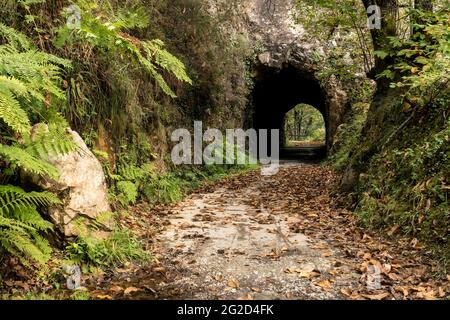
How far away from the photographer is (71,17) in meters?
4.83

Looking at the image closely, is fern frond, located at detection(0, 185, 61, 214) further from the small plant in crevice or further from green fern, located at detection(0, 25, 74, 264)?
the small plant in crevice

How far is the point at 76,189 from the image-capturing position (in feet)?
14.2

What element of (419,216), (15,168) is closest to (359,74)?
(419,216)

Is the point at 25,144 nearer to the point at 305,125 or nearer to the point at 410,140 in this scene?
the point at 410,140

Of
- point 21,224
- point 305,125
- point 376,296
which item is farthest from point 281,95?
point 305,125

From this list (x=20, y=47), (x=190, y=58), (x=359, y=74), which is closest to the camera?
(x=20, y=47)

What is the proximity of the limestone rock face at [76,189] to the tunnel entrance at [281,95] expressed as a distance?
12.7m

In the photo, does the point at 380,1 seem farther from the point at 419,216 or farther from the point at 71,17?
the point at 71,17

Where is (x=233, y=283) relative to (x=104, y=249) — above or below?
below

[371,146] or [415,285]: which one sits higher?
[371,146]

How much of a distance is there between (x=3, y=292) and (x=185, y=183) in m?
5.72

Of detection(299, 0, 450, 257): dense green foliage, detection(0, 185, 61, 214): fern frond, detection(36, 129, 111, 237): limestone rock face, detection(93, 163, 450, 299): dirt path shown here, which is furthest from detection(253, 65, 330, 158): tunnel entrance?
detection(0, 185, 61, 214): fern frond

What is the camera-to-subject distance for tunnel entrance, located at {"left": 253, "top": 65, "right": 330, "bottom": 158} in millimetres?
16844

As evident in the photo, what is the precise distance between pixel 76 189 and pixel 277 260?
249cm
